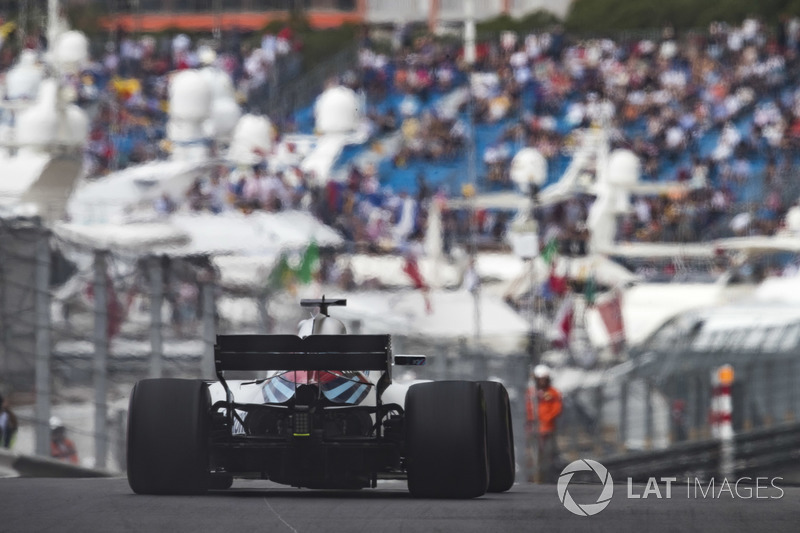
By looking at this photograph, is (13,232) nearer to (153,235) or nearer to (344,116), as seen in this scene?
(153,235)

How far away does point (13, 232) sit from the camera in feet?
44.3

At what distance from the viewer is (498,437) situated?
10.7 metres

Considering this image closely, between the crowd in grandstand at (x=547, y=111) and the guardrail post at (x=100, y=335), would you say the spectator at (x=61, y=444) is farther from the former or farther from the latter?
the crowd in grandstand at (x=547, y=111)

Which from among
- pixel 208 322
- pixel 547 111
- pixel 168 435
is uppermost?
pixel 547 111

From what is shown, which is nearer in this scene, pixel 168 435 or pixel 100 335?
pixel 168 435

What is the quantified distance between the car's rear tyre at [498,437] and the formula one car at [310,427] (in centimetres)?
98

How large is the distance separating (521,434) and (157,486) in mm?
8385

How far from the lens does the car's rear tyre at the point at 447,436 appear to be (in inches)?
372

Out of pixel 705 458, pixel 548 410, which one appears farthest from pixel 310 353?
pixel 705 458

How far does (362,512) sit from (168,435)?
3.99 feet

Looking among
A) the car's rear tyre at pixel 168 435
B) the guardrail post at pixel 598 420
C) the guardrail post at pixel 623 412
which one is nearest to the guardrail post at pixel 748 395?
the guardrail post at pixel 623 412

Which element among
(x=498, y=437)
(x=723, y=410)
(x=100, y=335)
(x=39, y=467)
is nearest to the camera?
(x=498, y=437)

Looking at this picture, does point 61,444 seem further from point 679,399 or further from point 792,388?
point 792,388

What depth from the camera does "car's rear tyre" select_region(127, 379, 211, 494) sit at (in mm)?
9539
